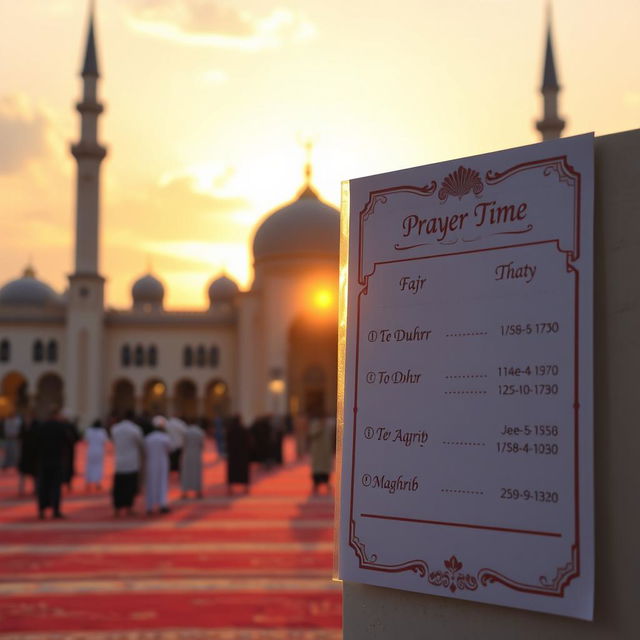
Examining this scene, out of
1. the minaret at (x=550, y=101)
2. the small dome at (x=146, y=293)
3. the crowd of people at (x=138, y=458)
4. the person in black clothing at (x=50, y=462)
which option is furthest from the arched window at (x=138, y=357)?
the person in black clothing at (x=50, y=462)

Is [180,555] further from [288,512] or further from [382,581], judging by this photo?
[382,581]

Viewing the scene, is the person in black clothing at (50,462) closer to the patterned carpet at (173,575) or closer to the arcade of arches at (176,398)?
the patterned carpet at (173,575)

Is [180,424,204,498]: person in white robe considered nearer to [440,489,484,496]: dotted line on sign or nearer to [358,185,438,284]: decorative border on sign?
[358,185,438,284]: decorative border on sign

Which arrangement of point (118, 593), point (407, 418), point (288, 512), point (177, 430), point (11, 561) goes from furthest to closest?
point (177, 430)
point (288, 512)
point (11, 561)
point (118, 593)
point (407, 418)

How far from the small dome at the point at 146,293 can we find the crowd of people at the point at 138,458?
103 feet

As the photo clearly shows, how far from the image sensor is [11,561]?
7.68 meters

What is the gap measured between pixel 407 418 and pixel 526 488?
15.6 inches

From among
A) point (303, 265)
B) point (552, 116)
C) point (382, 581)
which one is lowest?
point (382, 581)

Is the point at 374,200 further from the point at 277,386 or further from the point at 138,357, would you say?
the point at 138,357

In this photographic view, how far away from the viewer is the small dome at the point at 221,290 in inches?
1884

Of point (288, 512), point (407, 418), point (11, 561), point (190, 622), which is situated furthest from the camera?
point (288, 512)

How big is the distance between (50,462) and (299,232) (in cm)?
2880

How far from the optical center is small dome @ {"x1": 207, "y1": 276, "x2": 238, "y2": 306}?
4784cm

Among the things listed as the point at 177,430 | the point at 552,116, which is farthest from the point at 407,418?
the point at 552,116
